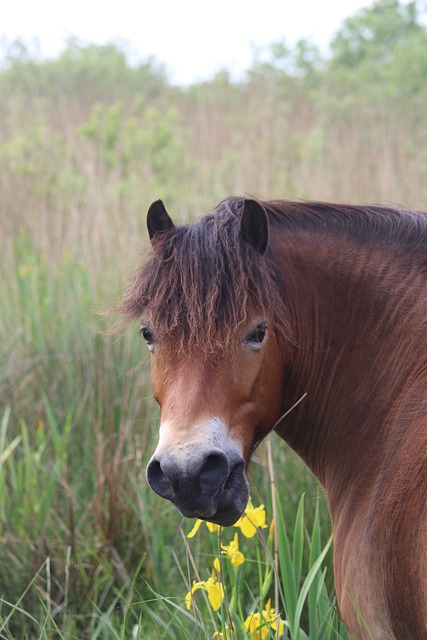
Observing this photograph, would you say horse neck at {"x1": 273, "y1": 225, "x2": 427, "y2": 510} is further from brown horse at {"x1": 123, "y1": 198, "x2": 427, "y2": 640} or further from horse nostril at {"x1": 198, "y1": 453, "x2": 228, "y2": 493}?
horse nostril at {"x1": 198, "y1": 453, "x2": 228, "y2": 493}

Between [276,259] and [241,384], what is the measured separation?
44 centimetres

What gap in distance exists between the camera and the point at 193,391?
198cm

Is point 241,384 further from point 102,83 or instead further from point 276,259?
point 102,83

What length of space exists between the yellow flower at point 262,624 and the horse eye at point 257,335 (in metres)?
0.78

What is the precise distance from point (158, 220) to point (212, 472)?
860mm

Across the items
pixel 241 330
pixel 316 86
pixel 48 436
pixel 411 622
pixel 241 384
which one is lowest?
pixel 48 436

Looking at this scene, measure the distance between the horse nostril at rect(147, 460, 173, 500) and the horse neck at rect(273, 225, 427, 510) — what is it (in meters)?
0.61

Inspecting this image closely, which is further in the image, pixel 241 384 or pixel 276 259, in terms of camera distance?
pixel 276 259

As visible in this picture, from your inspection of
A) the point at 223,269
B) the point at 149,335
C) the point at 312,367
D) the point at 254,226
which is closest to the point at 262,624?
the point at 312,367

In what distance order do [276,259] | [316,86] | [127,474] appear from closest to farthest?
[276,259], [127,474], [316,86]

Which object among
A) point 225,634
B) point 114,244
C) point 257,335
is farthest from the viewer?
point 114,244

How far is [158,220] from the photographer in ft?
7.64

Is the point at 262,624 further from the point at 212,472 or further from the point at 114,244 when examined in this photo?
the point at 114,244

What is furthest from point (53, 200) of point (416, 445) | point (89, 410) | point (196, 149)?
point (416, 445)
